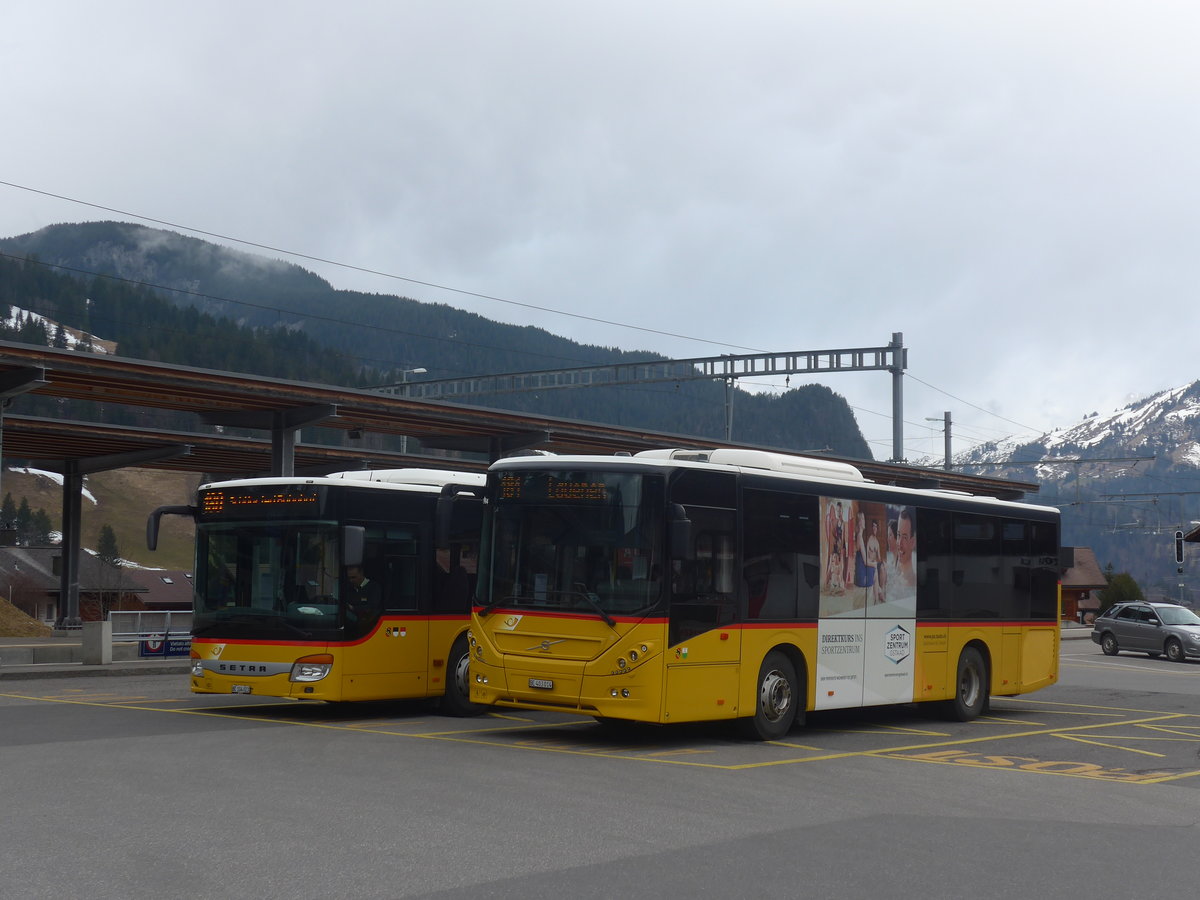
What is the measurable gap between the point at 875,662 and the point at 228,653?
291 inches

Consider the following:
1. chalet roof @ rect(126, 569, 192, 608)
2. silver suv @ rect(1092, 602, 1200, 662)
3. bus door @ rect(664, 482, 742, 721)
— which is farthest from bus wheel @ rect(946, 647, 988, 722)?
chalet roof @ rect(126, 569, 192, 608)

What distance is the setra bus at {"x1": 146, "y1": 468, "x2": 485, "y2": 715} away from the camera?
15.6m

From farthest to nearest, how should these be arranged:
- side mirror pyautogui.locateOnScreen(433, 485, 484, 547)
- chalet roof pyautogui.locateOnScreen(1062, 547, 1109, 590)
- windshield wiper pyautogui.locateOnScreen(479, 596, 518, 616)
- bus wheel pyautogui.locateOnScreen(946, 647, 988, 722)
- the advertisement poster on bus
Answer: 1. chalet roof pyautogui.locateOnScreen(1062, 547, 1109, 590)
2. bus wheel pyautogui.locateOnScreen(946, 647, 988, 722)
3. the advertisement poster on bus
4. side mirror pyautogui.locateOnScreen(433, 485, 484, 547)
5. windshield wiper pyautogui.locateOnScreen(479, 596, 518, 616)

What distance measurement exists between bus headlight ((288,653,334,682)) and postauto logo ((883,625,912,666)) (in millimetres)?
6397

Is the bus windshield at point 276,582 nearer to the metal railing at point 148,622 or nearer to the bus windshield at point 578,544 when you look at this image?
the bus windshield at point 578,544

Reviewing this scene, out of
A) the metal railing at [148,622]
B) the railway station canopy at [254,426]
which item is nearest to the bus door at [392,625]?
the railway station canopy at [254,426]

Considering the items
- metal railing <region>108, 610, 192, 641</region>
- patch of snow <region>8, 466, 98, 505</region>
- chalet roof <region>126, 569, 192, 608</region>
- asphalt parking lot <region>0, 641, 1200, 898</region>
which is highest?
patch of snow <region>8, 466, 98, 505</region>

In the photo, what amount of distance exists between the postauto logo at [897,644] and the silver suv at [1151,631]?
24760mm

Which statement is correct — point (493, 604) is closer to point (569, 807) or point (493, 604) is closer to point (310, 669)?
point (310, 669)

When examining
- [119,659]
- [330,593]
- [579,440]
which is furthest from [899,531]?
[579,440]

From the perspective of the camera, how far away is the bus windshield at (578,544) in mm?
13227

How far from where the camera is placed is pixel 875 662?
16.0 metres

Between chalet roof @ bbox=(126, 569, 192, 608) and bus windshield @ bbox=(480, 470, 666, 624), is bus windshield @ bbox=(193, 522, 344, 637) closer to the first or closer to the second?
bus windshield @ bbox=(480, 470, 666, 624)

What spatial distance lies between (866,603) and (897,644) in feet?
2.89
